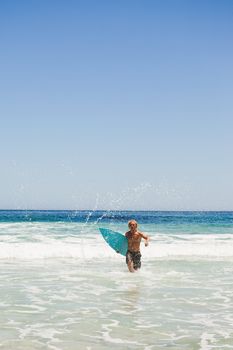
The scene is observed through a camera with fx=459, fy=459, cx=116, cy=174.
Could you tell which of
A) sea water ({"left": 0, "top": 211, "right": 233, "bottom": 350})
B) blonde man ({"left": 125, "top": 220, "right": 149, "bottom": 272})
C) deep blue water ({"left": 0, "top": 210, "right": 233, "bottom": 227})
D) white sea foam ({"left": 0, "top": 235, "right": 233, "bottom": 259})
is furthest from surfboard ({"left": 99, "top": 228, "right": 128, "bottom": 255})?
deep blue water ({"left": 0, "top": 210, "right": 233, "bottom": 227})

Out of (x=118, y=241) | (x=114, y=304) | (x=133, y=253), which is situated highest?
(x=118, y=241)

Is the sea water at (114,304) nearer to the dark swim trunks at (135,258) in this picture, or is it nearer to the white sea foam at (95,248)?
the dark swim trunks at (135,258)

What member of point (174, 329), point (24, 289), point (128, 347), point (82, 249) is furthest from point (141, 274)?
point (82, 249)

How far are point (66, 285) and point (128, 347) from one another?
4.70 meters

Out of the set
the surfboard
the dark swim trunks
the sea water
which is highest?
the surfboard

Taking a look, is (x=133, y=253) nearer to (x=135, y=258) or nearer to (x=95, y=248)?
(x=135, y=258)

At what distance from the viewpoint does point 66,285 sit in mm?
10086

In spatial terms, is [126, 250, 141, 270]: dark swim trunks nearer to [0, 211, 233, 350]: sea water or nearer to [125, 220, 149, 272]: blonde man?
[125, 220, 149, 272]: blonde man

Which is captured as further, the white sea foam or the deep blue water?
the deep blue water

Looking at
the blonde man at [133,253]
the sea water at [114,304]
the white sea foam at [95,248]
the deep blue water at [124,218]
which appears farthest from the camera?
the deep blue water at [124,218]

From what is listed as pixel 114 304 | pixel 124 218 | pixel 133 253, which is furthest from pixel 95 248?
pixel 124 218

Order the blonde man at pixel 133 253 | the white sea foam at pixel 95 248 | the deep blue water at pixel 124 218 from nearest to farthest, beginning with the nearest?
the blonde man at pixel 133 253
the white sea foam at pixel 95 248
the deep blue water at pixel 124 218

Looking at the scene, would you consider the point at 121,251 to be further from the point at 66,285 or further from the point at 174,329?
the point at 174,329

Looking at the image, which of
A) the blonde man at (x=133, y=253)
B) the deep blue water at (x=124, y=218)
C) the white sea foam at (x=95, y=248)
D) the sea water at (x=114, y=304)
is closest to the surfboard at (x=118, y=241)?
the sea water at (x=114, y=304)
